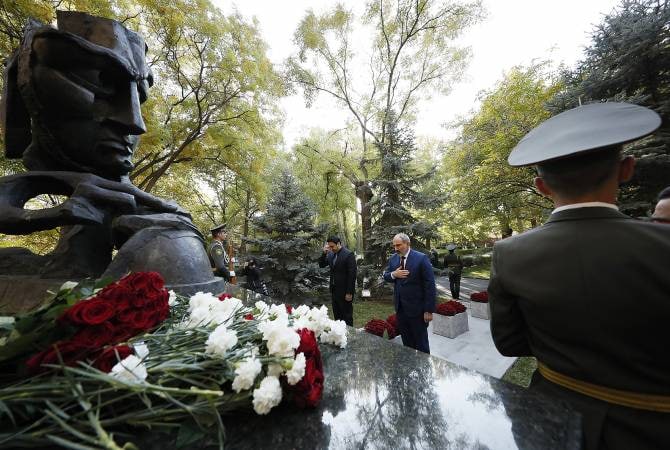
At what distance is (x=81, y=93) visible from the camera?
262cm

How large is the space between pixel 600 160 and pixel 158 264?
124 inches

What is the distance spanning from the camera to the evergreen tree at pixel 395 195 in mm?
10586

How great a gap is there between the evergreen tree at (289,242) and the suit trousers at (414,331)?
474 cm

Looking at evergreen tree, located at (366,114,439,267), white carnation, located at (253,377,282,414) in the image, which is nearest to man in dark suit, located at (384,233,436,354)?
white carnation, located at (253,377,282,414)

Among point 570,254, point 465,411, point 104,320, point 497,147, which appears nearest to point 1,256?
point 104,320

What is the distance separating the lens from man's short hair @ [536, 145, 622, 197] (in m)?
1.39

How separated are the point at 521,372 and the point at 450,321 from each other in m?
1.65

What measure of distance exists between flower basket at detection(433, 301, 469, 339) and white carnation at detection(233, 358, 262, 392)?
5.76 metres

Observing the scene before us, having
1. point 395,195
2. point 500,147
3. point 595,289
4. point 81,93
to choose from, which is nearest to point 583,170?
point 595,289

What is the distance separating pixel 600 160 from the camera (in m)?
1.39

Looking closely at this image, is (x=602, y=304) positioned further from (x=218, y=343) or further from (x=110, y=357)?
(x=110, y=357)

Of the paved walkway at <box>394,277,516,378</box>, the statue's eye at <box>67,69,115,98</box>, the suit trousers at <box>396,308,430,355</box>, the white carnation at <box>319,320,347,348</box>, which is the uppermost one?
the statue's eye at <box>67,69,115,98</box>

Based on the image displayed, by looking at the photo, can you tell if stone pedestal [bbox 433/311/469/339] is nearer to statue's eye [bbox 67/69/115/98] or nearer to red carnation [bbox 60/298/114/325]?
red carnation [bbox 60/298/114/325]

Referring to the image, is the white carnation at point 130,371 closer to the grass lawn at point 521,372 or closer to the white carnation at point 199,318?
the white carnation at point 199,318
